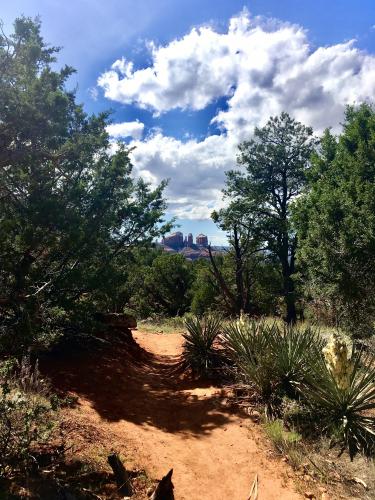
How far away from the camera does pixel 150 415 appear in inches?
274

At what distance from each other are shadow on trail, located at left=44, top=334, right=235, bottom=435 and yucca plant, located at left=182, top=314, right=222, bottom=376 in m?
0.43

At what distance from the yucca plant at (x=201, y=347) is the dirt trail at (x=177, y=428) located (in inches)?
20.6

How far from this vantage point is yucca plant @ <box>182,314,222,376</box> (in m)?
9.30

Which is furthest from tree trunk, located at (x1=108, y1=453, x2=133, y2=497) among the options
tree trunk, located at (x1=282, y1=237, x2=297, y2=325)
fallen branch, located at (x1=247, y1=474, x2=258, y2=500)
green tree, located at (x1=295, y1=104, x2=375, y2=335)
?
tree trunk, located at (x1=282, y1=237, x2=297, y2=325)

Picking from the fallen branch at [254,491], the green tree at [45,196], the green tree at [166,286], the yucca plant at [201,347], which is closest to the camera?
the fallen branch at [254,491]

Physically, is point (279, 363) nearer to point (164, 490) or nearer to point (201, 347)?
point (201, 347)

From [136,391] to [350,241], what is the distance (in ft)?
28.4

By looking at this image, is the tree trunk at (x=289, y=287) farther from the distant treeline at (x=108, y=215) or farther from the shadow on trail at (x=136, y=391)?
the shadow on trail at (x=136, y=391)

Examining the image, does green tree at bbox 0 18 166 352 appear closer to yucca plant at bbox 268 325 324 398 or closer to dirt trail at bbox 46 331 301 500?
dirt trail at bbox 46 331 301 500

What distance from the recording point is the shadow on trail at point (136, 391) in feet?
22.0

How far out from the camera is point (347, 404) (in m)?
5.49

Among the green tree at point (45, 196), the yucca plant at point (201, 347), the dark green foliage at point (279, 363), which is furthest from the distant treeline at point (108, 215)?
the dark green foliage at point (279, 363)

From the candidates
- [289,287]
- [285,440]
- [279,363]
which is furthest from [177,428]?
[289,287]

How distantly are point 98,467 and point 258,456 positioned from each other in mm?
2295
